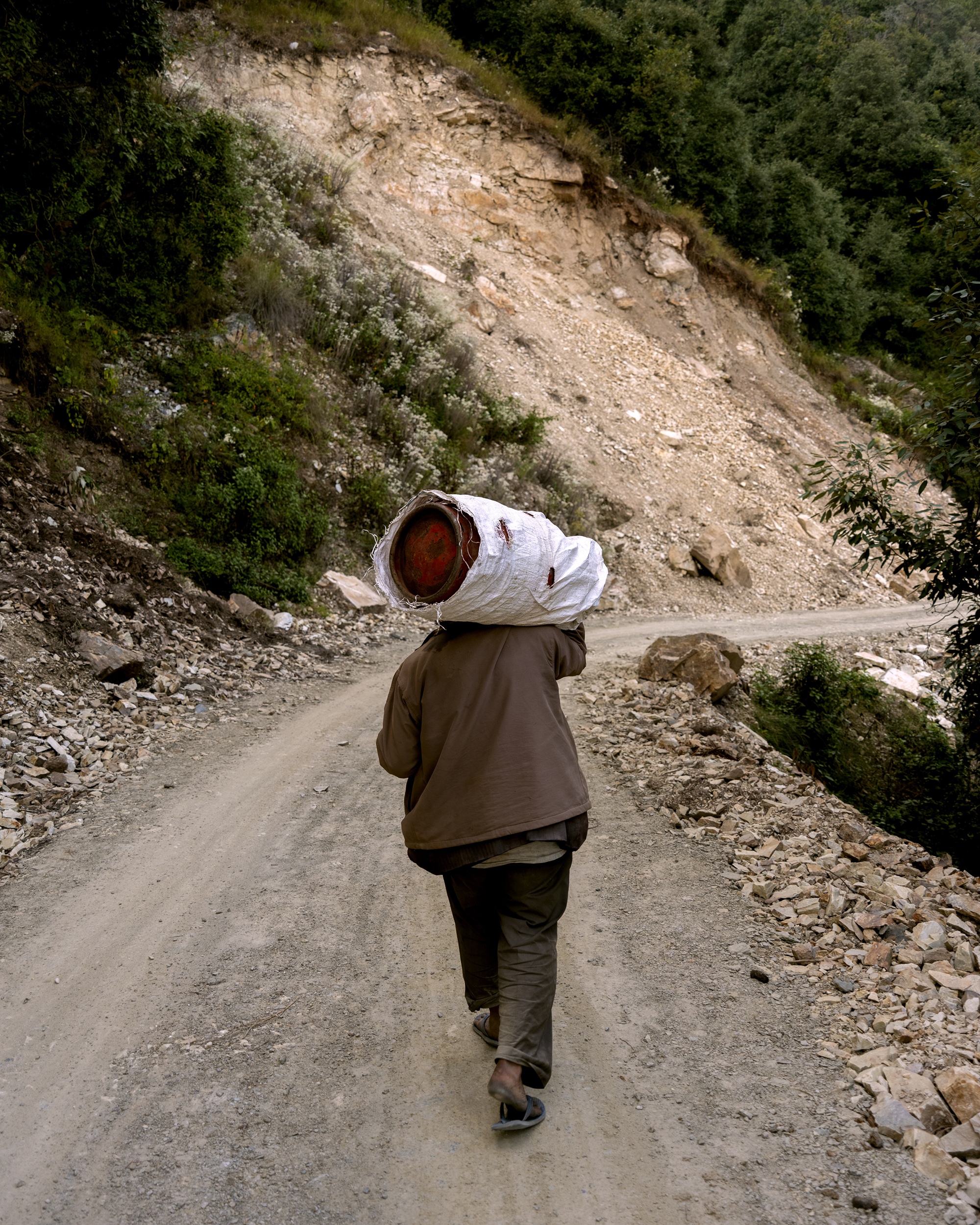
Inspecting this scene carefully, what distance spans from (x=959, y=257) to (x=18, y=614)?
7.56 meters

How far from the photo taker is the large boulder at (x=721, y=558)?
1614 cm

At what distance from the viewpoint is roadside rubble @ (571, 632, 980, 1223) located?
9.41 feet

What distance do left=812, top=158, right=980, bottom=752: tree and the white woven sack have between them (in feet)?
9.19

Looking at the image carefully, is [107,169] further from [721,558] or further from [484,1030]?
[721,558]

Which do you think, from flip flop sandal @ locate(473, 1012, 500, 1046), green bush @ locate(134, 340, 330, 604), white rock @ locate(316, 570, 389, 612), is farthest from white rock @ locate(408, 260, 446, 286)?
flip flop sandal @ locate(473, 1012, 500, 1046)

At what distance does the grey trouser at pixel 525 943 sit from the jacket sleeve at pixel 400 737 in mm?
404

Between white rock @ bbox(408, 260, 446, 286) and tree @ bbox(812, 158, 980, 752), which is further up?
white rock @ bbox(408, 260, 446, 286)

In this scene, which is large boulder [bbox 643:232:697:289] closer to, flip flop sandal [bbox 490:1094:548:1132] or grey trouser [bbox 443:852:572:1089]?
grey trouser [bbox 443:852:572:1089]

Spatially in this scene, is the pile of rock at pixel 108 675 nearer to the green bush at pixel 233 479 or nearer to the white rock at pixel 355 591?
the green bush at pixel 233 479

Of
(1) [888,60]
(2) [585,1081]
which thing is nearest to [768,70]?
(1) [888,60]

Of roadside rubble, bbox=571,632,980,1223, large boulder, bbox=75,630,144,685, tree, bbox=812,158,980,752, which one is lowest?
large boulder, bbox=75,630,144,685

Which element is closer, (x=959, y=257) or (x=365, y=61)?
(x=959, y=257)

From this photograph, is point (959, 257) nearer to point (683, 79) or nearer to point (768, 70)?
point (683, 79)

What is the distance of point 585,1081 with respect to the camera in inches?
122
